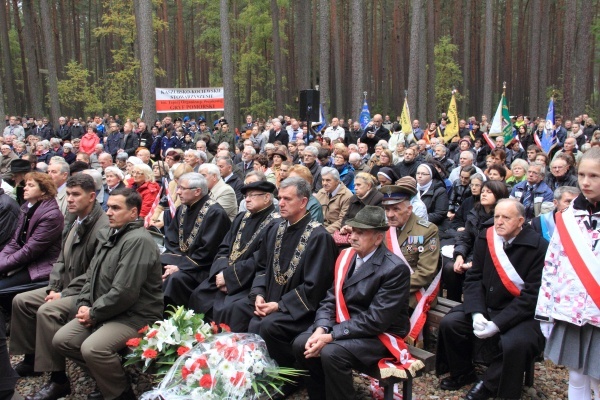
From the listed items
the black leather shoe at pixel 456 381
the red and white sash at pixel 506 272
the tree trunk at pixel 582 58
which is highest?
the tree trunk at pixel 582 58

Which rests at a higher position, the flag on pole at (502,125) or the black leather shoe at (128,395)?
the flag on pole at (502,125)

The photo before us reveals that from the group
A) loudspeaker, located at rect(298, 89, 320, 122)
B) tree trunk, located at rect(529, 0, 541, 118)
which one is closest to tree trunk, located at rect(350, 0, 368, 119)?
loudspeaker, located at rect(298, 89, 320, 122)

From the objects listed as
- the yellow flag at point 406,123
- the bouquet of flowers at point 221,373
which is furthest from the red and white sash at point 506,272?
the yellow flag at point 406,123

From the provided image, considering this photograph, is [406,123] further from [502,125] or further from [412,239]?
[412,239]

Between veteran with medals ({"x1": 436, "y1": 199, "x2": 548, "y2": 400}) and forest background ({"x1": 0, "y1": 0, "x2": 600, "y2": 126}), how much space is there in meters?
14.3

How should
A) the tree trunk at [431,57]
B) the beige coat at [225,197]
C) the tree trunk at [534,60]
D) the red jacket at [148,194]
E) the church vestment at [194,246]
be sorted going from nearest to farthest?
the church vestment at [194,246] → the beige coat at [225,197] → the red jacket at [148,194] → the tree trunk at [534,60] → the tree trunk at [431,57]

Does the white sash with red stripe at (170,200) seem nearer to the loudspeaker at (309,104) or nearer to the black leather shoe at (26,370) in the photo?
the black leather shoe at (26,370)

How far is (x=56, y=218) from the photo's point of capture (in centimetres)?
580

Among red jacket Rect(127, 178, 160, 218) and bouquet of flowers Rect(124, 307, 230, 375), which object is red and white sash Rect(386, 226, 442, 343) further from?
red jacket Rect(127, 178, 160, 218)

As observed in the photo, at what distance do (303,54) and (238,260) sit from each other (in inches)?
860

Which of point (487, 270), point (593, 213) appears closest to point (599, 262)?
point (593, 213)

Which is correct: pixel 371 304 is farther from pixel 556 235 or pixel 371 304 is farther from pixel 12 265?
pixel 12 265

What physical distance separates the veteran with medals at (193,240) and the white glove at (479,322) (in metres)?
2.91

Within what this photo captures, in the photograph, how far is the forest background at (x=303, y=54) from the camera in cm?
2423
